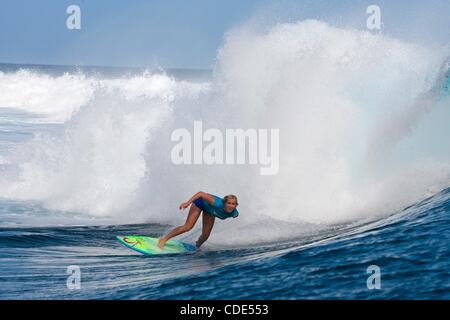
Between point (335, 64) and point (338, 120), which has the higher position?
point (335, 64)

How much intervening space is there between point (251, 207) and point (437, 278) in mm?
6026

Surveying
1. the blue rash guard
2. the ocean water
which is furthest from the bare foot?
the blue rash guard

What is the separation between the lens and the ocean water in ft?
28.7

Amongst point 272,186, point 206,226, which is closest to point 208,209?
point 206,226

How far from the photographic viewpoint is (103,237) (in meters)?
12.9

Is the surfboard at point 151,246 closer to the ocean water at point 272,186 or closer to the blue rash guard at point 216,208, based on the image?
the ocean water at point 272,186

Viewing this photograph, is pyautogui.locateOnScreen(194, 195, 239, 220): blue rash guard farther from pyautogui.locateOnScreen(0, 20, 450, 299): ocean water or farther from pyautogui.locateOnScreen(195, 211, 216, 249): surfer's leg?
pyautogui.locateOnScreen(0, 20, 450, 299): ocean water

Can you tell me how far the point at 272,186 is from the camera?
14031 millimetres

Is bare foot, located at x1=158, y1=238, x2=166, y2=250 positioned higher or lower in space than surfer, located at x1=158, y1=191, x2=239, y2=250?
lower

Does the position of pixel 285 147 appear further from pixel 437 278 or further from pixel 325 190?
pixel 437 278

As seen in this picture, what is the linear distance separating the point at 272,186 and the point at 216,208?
11.4 ft

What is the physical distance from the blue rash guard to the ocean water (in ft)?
1.84

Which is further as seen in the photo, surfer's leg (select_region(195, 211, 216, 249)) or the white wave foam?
the white wave foam
